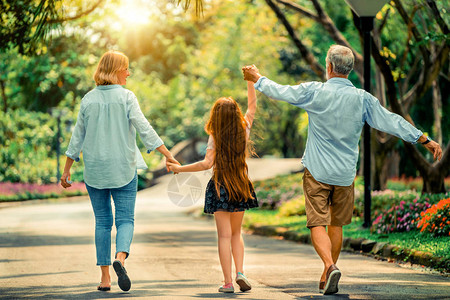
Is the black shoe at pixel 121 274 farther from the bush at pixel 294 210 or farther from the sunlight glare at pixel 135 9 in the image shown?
the bush at pixel 294 210

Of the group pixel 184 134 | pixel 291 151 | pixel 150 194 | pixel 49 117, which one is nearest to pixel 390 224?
pixel 150 194

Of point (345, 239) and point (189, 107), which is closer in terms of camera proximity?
point (345, 239)

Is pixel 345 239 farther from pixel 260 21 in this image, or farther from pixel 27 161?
pixel 260 21

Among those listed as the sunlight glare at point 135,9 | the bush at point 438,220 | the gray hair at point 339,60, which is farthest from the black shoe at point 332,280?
the sunlight glare at point 135,9

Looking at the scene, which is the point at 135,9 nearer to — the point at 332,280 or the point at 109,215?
the point at 109,215

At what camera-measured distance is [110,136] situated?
6.88 metres

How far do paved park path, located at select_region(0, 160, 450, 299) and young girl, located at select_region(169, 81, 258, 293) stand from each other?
10.9 inches

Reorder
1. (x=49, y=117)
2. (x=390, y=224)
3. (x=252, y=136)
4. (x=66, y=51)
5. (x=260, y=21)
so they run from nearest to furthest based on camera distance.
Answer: (x=252, y=136) → (x=390, y=224) → (x=66, y=51) → (x=49, y=117) → (x=260, y=21)

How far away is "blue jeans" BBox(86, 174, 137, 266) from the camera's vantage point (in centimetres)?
690

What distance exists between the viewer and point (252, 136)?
7.07 metres

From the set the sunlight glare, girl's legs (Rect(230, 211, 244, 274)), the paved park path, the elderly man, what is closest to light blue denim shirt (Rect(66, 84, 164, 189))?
the paved park path

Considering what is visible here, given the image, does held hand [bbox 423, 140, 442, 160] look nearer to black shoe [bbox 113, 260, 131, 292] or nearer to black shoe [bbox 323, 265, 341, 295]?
black shoe [bbox 323, 265, 341, 295]

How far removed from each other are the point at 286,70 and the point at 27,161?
14244 millimetres

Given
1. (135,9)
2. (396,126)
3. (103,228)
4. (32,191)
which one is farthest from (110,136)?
(32,191)
